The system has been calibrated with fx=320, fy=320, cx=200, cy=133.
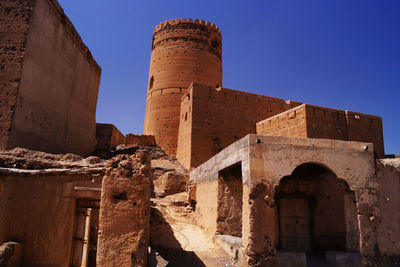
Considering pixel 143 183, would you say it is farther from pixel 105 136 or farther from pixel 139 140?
pixel 139 140

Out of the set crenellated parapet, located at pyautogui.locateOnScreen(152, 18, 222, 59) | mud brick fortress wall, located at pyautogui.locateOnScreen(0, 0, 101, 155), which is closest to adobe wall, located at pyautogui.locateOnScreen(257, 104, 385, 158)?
mud brick fortress wall, located at pyautogui.locateOnScreen(0, 0, 101, 155)

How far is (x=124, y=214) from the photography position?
518cm

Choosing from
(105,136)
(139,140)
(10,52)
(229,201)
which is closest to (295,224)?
(229,201)

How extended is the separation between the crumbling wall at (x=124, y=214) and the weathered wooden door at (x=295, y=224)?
474 cm

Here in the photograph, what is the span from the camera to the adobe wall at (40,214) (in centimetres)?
616

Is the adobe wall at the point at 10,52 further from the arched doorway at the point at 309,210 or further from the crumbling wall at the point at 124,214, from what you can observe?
the arched doorway at the point at 309,210

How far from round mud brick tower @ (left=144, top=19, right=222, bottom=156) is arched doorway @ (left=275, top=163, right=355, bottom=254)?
964cm

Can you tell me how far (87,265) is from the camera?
812 centimetres

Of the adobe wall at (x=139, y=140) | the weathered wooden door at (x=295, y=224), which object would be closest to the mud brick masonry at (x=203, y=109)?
the adobe wall at (x=139, y=140)

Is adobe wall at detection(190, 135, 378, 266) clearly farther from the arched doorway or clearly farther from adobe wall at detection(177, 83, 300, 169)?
adobe wall at detection(177, 83, 300, 169)

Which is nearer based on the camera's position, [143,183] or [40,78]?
[143,183]

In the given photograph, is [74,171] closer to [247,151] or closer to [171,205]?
[247,151]

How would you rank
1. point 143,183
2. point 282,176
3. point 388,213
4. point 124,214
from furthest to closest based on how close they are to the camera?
point 388,213 < point 282,176 < point 143,183 < point 124,214

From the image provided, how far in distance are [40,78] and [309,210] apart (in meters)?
8.04
